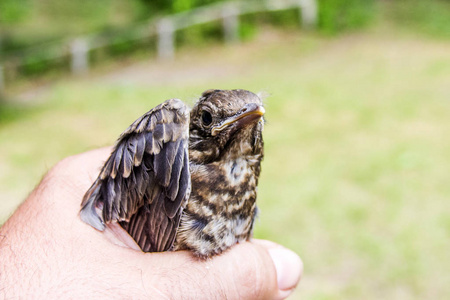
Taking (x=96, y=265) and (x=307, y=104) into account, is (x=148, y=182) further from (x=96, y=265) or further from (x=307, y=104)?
(x=307, y=104)

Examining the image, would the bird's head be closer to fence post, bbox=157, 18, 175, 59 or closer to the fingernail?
the fingernail

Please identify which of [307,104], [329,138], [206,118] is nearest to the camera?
[206,118]

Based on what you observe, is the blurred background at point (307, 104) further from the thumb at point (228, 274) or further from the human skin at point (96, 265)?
the human skin at point (96, 265)

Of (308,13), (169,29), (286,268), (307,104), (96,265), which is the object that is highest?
(96,265)

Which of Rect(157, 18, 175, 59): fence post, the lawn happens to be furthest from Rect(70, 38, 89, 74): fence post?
Rect(157, 18, 175, 59): fence post

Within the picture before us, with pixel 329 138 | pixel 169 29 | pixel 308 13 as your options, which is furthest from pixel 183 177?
pixel 308 13

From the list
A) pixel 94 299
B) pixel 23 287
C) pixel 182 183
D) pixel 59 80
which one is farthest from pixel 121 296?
pixel 59 80
